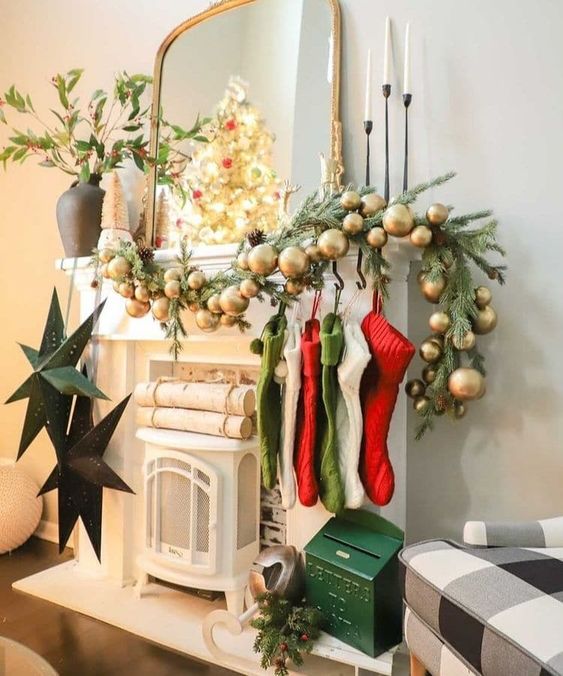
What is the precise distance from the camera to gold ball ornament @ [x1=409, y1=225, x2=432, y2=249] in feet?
4.52

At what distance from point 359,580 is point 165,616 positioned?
0.72m

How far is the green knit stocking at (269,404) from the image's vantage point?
1508 millimetres

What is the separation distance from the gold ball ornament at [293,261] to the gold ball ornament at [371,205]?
0.62 ft

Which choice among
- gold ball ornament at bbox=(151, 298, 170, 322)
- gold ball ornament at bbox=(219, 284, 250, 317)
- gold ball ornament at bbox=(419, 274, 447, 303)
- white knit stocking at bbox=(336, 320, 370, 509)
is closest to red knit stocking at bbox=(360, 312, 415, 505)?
white knit stocking at bbox=(336, 320, 370, 509)

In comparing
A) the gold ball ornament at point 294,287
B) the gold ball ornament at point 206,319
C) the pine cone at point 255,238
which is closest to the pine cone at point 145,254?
the gold ball ornament at point 206,319

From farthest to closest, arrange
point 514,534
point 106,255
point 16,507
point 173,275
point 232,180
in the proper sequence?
point 16,507
point 232,180
point 106,255
point 173,275
point 514,534

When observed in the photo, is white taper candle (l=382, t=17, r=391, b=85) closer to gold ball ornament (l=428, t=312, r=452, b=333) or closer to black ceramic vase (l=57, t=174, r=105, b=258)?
gold ball ornament (l=428, t=312, r=452, b=333)

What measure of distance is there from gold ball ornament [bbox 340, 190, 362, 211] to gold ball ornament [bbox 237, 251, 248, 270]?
29 cm

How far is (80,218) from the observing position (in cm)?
204

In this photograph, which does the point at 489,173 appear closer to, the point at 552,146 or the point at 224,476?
the point at 552,146

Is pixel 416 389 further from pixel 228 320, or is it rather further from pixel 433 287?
pixel 228 320

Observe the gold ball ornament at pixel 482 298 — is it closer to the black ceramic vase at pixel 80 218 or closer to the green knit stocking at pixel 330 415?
the green knit stocking at pixel 330 415

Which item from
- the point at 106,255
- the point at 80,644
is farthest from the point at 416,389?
the point at 80,644

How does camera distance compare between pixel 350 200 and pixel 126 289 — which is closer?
pixel 350 200
